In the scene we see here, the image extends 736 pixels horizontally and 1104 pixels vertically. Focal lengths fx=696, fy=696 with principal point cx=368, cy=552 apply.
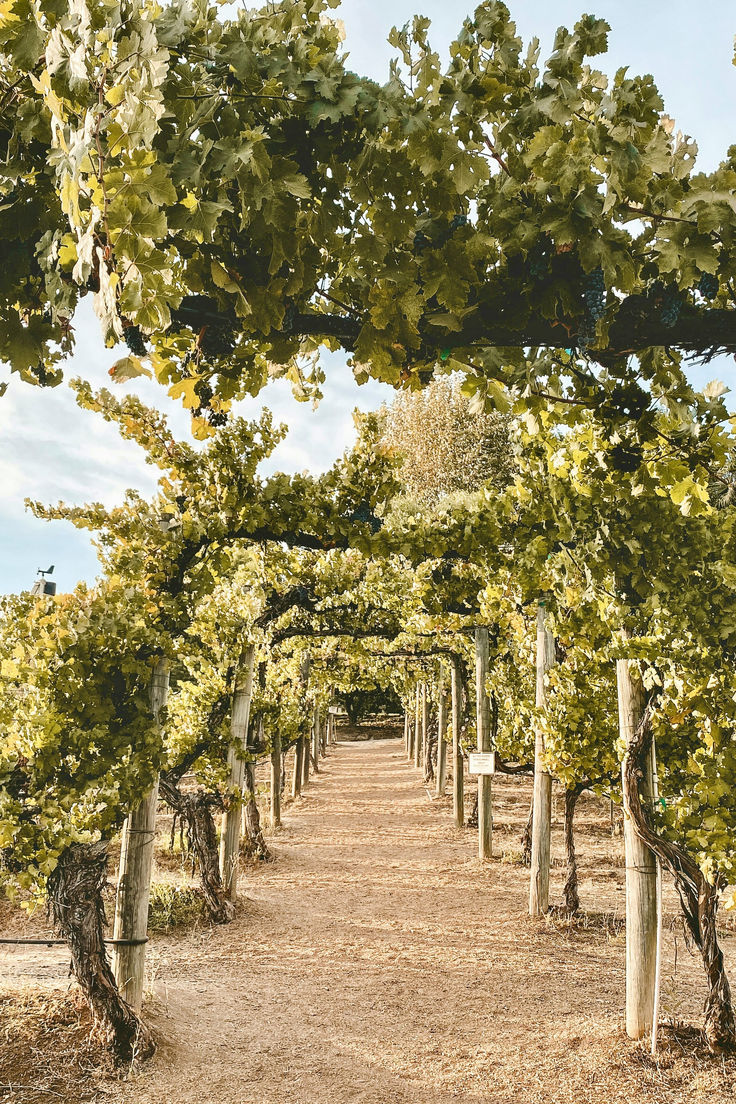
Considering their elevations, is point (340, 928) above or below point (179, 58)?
below

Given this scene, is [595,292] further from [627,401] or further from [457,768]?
[457,768]

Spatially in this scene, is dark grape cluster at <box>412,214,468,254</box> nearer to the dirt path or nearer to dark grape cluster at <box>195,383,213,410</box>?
dark grape cluster at <box>195,383,213,410</box>

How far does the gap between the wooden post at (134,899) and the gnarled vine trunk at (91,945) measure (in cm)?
26

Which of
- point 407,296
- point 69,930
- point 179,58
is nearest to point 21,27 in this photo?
point 179,58

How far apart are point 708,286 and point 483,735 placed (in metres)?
9.22

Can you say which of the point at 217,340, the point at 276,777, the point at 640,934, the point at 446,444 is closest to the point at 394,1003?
the point at 640,934

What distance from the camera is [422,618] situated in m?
9.59

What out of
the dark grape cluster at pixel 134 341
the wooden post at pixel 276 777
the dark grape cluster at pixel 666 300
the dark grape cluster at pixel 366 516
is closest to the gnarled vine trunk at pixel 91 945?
the dark grape cluster at pixel 366 516

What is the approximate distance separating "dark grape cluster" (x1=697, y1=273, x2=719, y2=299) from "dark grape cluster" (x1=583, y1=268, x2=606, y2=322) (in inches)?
14.6

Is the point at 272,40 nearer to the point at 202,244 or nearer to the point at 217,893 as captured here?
the point at 202,244

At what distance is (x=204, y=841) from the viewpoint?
741 centimetres

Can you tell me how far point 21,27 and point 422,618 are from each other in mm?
8649

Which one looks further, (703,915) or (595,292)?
(703,915)

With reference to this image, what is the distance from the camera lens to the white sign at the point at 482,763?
9.09 metres
